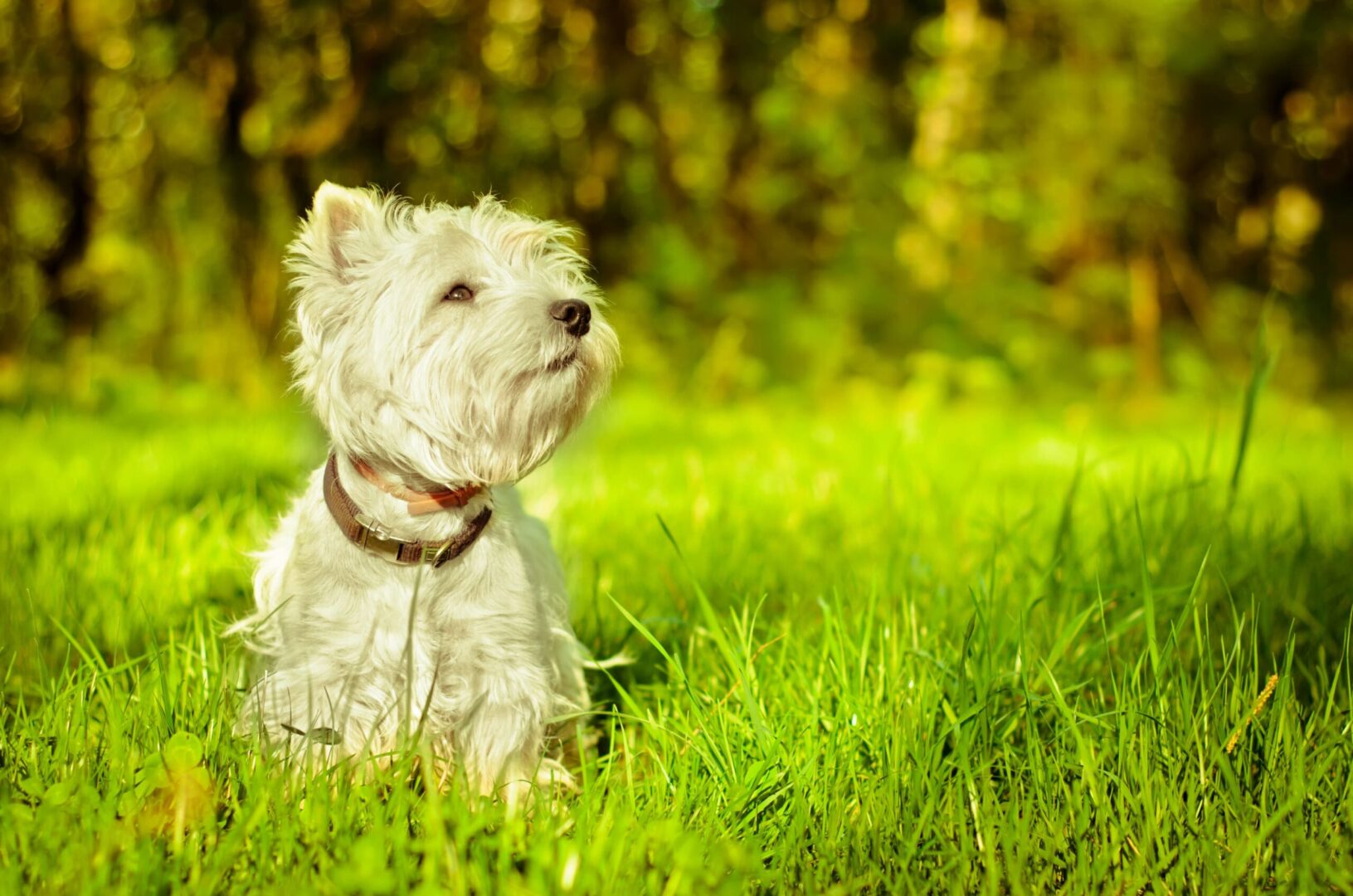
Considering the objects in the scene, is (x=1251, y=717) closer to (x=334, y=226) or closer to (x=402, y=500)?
(x=402, y=500)

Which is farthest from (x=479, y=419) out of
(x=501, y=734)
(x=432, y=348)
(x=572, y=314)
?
(x=501, y=734)

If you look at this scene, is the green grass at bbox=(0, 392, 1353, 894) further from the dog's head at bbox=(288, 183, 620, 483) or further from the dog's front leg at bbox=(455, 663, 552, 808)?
the dog's head at bbox=(288, 183, 620, 483)

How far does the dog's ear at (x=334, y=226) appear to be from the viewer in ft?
7.66

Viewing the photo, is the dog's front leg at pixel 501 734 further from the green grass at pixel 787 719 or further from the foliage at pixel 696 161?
the foliage at pixel 696 161

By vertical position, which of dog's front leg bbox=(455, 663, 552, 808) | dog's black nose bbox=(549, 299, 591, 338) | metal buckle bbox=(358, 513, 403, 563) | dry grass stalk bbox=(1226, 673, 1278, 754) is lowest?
dog's front leg bbox=(455, 663, 552, 808)

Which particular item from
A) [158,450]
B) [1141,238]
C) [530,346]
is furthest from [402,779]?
[1141,238]

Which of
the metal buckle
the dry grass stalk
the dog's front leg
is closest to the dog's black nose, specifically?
the metal buckle

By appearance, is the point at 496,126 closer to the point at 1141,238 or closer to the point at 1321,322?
the point at 1141,238

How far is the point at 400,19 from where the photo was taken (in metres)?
8.61

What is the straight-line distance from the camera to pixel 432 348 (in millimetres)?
2301

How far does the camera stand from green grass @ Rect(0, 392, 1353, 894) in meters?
1.89

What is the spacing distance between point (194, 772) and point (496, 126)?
8008 millimetres

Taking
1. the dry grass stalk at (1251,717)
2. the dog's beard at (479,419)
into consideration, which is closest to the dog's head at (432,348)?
the dog's beard at (479,419)

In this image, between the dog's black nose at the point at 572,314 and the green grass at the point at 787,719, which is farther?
the dog's black nose at the point at 572,314
